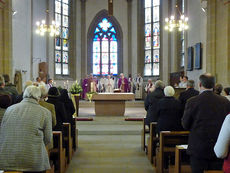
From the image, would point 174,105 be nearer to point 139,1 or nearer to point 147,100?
point 147,100

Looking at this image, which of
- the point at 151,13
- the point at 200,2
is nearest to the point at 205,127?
the point at 200,2

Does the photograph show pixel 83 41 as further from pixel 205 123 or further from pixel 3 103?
pixel 205 123

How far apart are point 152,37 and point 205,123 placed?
15612mm

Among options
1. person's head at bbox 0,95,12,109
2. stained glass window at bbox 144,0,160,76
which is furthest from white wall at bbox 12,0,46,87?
person's head at bbox 0,95,12,109

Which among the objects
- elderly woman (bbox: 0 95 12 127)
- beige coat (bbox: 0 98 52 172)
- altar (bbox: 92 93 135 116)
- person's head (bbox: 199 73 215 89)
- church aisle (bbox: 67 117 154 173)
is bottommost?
church aisle (bbox: 67 117 154 173)

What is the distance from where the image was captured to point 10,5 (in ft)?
36.5

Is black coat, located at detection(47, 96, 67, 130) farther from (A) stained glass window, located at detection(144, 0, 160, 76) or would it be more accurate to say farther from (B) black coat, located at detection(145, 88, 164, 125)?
(A) stained glass window, located at detection(144, 0, 160, 76)

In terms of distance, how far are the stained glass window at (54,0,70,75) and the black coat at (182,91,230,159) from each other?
1505 cm

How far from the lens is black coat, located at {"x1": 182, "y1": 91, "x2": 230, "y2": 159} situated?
10.7ft

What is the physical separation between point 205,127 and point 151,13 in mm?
15933

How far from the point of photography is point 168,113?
201 inches

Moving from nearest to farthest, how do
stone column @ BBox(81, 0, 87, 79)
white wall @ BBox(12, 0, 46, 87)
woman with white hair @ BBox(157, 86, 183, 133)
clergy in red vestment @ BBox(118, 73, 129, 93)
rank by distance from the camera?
1. woman with white hair @ BBox(157, 86, 183, 133)
2. white wall @ BBox(12, 0, 46, 87)
3. clergy in red vestment @ BBox(118, 73, 129, 93)
4. stone column @ BBox(81, 0, 87, 79)

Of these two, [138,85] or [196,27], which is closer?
[196,27]

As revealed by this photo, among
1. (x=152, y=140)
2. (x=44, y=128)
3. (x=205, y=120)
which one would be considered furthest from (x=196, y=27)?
(x=44, y=128)
